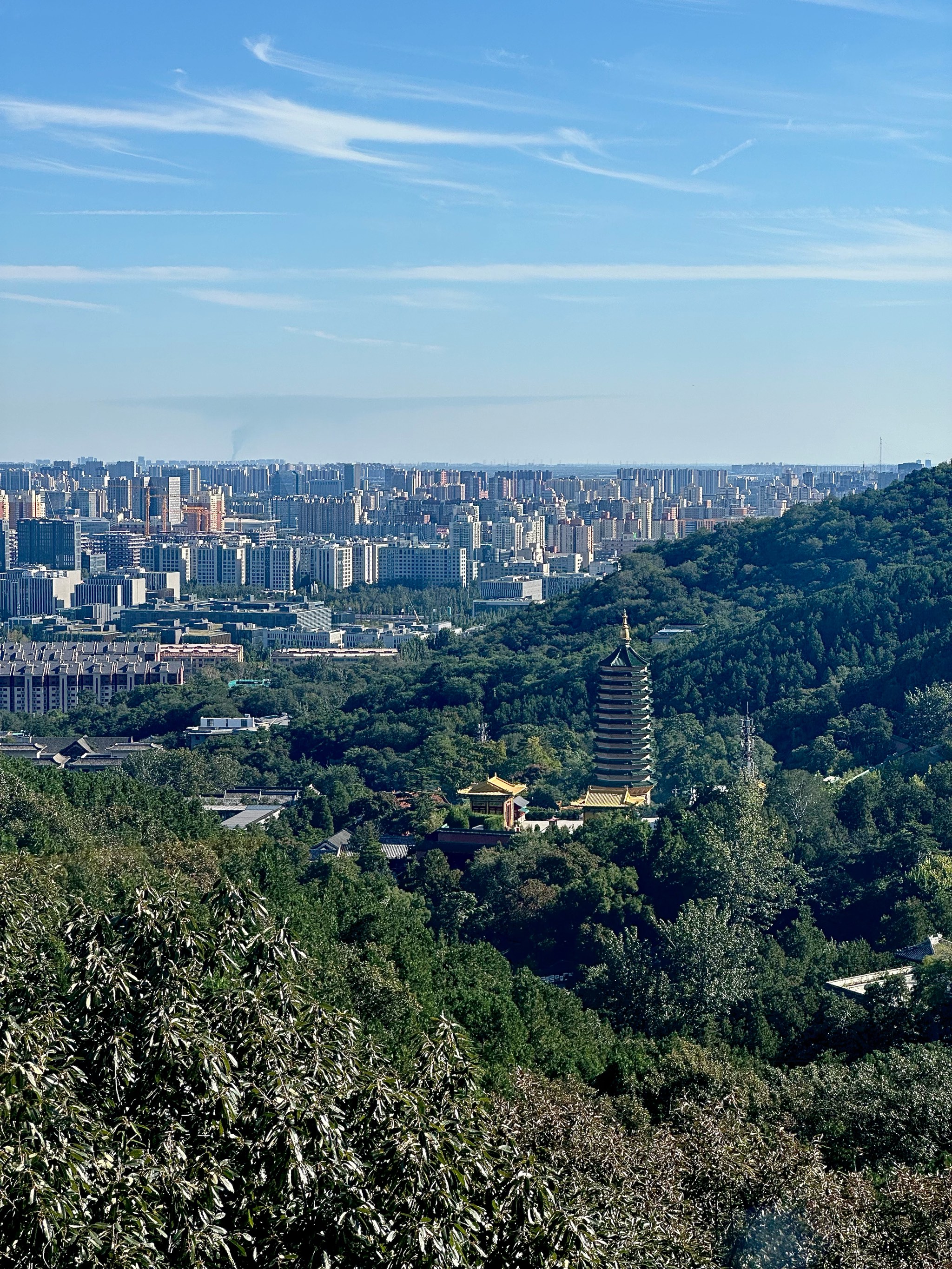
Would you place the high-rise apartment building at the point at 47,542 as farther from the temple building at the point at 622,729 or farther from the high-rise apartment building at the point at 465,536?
the temple building at the point at 622,729

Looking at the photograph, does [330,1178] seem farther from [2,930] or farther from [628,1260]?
[2,930]

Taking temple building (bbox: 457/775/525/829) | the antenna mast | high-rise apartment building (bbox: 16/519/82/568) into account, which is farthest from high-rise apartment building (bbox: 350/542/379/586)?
temple building (bbox: 457/775/525/829)

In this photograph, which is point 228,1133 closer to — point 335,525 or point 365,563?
point 365,563

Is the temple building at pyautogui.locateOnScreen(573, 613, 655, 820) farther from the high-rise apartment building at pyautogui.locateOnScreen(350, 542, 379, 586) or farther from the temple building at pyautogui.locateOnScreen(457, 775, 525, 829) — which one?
the high-rise apartment building at pyautogui.locateOnScreen(350, 542, 379, 586)

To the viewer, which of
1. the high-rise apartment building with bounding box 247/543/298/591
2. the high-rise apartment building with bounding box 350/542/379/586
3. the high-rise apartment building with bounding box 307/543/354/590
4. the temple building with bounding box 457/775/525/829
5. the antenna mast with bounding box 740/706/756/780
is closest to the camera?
the temple building with bounding box 457/775/525/829

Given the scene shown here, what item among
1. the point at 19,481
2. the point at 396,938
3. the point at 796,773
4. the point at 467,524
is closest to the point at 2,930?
the point at 396,938

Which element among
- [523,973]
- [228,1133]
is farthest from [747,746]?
[228,1133]

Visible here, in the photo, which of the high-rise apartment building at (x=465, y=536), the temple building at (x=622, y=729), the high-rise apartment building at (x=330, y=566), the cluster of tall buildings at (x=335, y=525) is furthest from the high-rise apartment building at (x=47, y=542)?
the temple building at (x=622, y=729)
